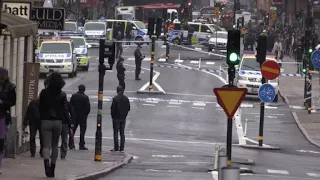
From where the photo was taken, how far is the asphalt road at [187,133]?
23.5 meters

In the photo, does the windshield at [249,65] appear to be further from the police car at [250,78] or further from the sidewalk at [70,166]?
the sidewalk at [70,166]

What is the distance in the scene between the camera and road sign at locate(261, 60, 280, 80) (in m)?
30.6

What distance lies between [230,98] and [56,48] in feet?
107

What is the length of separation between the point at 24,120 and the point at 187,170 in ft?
12.7

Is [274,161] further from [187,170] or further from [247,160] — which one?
[187,170]

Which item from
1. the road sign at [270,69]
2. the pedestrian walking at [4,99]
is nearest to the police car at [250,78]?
the road sign at [270,69]

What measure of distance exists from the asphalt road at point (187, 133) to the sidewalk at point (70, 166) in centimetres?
35

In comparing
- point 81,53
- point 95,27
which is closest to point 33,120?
point 81,53

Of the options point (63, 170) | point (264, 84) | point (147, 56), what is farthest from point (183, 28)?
point (63, 170)

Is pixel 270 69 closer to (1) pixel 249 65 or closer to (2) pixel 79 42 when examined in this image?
(1) pixel 249 65

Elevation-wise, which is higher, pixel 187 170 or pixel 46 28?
pixel 46 28

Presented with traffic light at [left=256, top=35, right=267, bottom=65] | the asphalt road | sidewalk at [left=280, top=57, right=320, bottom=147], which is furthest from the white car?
traffic light at [left=256, top=35, right=267, bottom=65]

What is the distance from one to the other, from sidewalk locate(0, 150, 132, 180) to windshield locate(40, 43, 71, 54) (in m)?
24.5

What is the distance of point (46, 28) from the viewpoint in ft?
72.3
